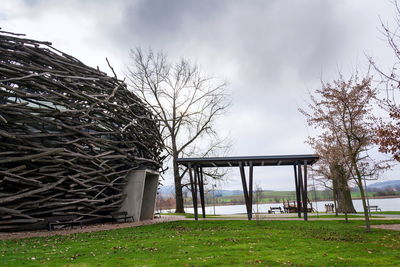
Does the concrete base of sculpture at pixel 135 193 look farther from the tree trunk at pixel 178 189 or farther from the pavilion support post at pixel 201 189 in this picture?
the tree trunk at pixel 178 189

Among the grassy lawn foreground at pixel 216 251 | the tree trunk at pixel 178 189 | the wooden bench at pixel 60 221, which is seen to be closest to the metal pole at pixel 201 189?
the tree trunk at pixel 178 189

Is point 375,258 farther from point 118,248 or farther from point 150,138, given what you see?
point 150,138

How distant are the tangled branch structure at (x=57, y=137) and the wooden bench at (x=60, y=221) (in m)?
0.25

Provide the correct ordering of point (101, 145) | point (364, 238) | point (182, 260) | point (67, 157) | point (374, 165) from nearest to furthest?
point (182, 260) < point (364, 238) < point (374, 165) < point (67, 157) < point (101, 145)

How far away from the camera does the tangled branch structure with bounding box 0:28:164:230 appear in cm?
1139

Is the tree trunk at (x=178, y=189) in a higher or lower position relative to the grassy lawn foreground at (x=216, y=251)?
higher

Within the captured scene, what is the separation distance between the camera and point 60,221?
12.7 m

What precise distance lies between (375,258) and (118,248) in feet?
17.6

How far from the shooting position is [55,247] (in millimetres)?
7828

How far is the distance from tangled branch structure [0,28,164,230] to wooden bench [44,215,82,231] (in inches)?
9.7

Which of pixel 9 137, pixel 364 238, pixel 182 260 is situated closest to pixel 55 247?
Answer: pixel 182 260

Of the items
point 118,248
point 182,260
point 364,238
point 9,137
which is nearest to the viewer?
point 182,260

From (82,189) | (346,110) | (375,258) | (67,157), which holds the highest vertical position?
(346,110)

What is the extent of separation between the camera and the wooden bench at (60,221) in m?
12.1
